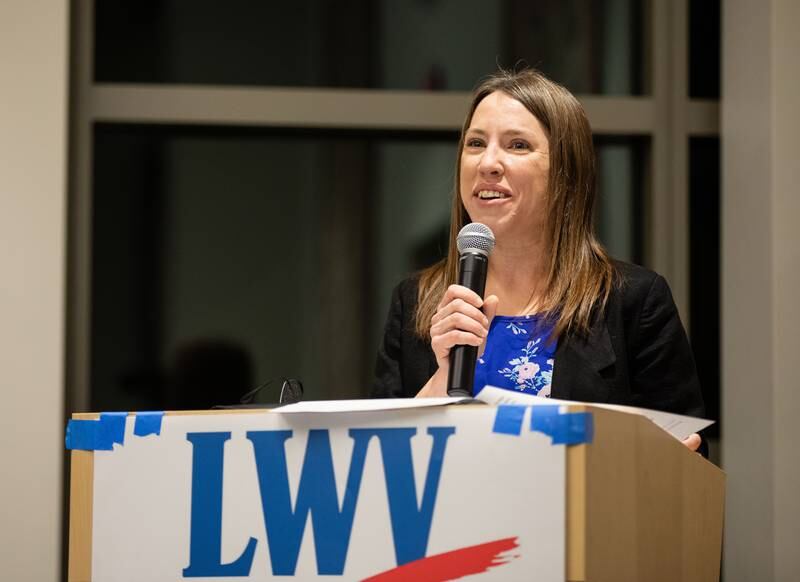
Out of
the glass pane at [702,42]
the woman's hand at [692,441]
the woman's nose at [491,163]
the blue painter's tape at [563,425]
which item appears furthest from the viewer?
the glass pane at [702,42]

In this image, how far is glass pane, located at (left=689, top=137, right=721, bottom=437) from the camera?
345 cm

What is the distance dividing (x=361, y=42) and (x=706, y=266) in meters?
1.41

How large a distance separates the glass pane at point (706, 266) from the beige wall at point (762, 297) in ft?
0.51

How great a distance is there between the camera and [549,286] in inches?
76.9

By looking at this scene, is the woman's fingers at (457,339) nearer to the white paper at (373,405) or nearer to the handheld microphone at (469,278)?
the handheld microphone at (469,278)

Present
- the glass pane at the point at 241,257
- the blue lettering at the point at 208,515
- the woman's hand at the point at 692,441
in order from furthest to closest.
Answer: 1. the glass pane at the point at 241,257
2. the woman's hand at the point at 692,441
3. the blue lettering at the point at 208,515

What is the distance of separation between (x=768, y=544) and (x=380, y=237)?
61.3 inches

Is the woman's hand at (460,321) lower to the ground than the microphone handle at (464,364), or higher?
higher

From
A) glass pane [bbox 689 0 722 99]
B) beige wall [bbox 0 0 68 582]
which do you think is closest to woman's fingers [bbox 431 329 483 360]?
beige wall [bbox 0 0 68 582]

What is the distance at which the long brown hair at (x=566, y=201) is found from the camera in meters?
1.93

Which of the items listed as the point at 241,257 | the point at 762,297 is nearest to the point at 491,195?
the point at 762,297

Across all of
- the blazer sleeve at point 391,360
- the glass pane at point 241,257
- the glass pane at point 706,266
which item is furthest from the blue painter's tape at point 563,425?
the glass pane at point 706,266

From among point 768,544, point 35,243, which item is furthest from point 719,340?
point 35,243

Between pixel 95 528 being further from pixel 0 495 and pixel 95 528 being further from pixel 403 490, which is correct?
pixel 0 495
